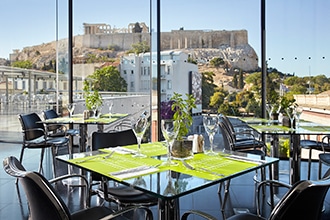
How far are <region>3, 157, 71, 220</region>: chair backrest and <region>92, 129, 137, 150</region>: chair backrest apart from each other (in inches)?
49.3

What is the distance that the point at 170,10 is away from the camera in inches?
220

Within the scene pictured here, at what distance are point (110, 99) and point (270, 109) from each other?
2.83m

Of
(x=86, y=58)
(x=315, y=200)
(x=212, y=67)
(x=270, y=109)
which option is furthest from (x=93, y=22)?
(x=315, y=200)

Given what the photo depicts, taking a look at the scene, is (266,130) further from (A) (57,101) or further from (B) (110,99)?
(A) (57,101)

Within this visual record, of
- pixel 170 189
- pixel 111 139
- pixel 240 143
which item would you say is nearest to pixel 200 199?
pixel 240 143

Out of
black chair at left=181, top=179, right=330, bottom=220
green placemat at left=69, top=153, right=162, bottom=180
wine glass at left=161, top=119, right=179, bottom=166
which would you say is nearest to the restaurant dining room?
green placemat at left=69, top=153, right=162, bottom=180

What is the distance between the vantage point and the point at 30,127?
4.40 metres

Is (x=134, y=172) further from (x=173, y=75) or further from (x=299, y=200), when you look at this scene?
(x=173, y=75)

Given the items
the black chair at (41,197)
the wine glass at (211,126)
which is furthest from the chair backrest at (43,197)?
the wine glass at (211,126)

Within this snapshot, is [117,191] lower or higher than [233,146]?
lower

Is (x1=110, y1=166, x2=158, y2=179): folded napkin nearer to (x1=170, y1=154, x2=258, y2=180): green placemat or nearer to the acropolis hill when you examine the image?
(x1=170, y1=154, x2=258, y2=180): green placemat

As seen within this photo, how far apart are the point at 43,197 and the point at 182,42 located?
15.3 feet

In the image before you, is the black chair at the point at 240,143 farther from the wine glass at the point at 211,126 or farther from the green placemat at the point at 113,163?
the green placemat at the point at 113,163

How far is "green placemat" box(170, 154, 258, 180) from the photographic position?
174 cm
